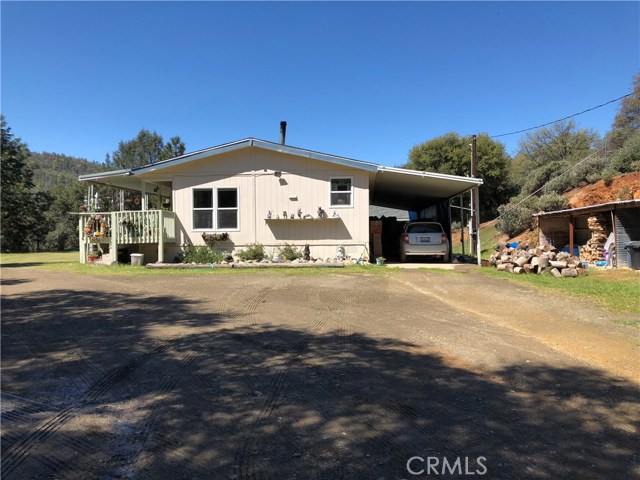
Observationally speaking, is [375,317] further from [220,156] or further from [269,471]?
[220,156]

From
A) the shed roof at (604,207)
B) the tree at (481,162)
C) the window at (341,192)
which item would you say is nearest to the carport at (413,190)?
the window at (341,192)

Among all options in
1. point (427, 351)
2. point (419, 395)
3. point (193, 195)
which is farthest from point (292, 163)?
point (419, 395)

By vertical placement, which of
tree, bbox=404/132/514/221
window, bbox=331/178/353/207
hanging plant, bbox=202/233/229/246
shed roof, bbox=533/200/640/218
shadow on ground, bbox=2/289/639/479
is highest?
tree, bbox=404/132/514/221

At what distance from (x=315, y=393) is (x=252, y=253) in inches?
432

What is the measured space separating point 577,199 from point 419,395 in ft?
71.7

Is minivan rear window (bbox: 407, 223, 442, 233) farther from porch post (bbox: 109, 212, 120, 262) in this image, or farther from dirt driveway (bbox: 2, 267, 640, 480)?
porch post (bbox: 109, 212, 120, 262)

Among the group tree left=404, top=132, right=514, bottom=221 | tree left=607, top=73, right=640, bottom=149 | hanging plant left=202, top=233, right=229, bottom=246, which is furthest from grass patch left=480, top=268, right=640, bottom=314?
tree left=404, top=132, right=514, bottom=221

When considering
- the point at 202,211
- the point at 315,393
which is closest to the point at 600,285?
the point at 315,393

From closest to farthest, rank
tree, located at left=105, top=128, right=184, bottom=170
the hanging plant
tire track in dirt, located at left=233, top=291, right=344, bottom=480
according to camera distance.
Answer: tire track in dirt, located at left=233, top=291, right=344, bottom=480
the hanging plant
tree, located at left=105, top=128, right=184, bottom=170

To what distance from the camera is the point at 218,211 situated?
14719 mm

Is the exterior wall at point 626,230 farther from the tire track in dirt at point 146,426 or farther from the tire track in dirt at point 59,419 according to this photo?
the tire track in dirt at point 59,419

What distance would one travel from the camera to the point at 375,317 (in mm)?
6453

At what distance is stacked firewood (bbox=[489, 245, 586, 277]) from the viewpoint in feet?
35.9

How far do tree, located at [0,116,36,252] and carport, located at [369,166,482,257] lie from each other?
28.6 m
